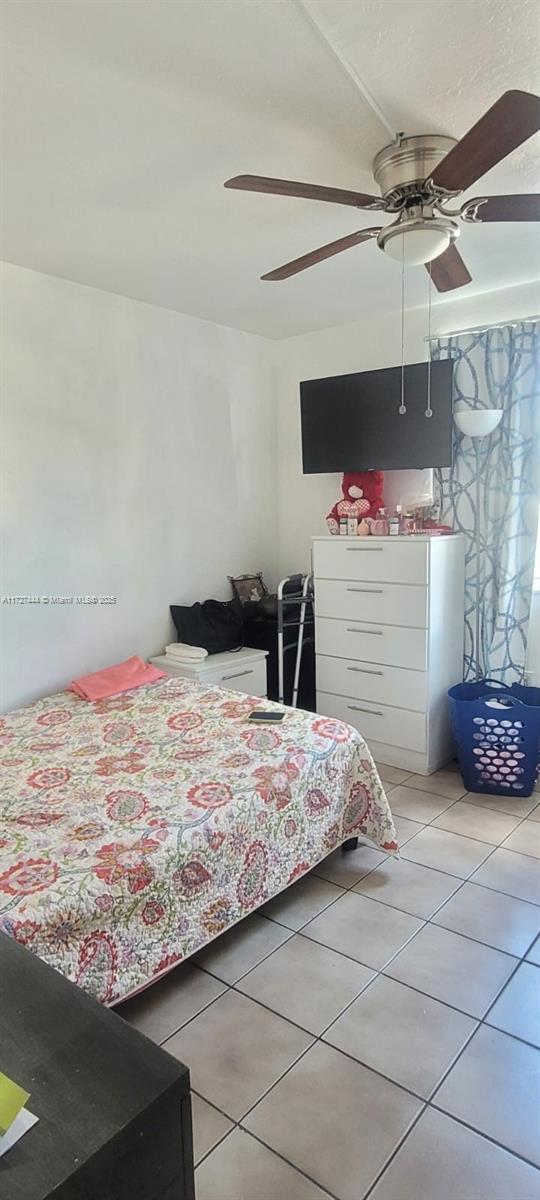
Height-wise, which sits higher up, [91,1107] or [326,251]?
[326,251]

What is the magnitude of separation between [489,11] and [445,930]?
7.86 ft

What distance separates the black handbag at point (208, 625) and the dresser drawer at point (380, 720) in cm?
60

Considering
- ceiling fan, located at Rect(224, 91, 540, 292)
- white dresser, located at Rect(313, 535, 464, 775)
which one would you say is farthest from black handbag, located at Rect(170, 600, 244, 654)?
ceiling fan, located at Rect(224, 91, 540, 292)

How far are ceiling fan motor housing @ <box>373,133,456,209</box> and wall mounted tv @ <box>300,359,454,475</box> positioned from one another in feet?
4.33

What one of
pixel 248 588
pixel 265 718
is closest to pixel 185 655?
pixel 248 588

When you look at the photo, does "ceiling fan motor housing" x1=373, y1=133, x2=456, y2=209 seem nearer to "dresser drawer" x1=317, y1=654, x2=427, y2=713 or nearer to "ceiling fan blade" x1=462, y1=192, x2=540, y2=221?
"ceiling fan blade" x1=462, y1=192, x2=540, y2=221

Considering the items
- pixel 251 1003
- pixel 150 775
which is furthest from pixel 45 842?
pixel 251 1003

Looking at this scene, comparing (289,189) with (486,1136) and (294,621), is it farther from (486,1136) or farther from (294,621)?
(294,621)

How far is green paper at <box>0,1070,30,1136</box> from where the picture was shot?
72 cm

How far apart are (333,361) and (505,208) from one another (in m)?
2.18

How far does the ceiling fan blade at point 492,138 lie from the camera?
48.4 inches

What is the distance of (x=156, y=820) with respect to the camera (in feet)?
5.91

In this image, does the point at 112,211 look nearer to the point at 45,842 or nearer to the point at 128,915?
the point at 45,842

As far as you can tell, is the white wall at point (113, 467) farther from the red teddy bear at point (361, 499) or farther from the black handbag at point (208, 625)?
the red teddy bear at point (361, 499)
